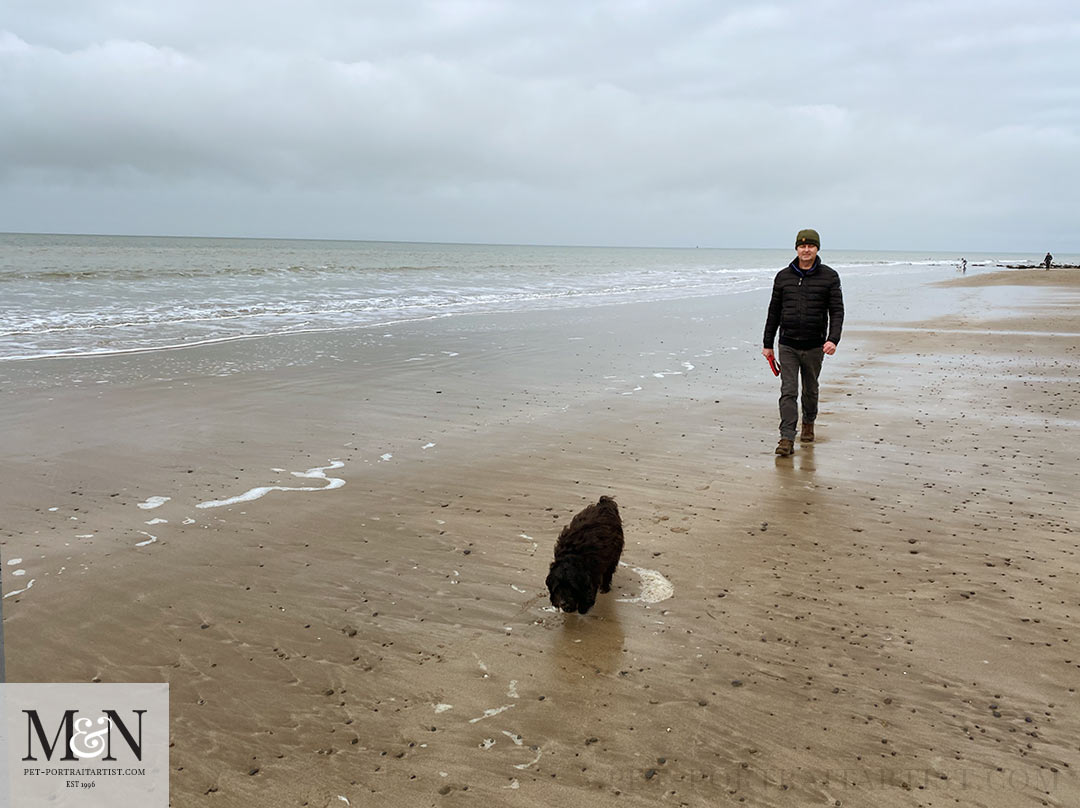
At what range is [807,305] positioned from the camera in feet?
23.9

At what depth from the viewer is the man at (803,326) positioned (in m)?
7.14

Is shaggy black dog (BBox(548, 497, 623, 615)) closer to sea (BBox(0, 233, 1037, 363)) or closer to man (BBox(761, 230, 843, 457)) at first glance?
man (BBox(761, 230, 843, 457))

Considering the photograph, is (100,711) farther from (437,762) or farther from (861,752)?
(861,752)

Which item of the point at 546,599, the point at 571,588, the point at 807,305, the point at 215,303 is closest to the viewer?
the point at 571,588

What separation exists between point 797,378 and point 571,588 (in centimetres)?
431

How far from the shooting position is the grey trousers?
722 cm

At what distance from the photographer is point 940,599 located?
420cm

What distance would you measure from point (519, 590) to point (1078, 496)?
14.9 ft

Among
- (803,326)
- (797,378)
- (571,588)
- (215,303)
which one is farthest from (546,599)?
(215,303)

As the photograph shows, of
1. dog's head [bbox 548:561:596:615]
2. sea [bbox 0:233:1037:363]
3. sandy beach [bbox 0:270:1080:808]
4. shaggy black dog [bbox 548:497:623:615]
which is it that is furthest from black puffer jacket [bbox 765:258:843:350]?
sea [bbox 0:233:1037:363]

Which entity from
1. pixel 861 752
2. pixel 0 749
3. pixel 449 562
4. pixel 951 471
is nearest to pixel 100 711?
pixel 0 749

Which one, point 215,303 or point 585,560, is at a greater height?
point 215,303

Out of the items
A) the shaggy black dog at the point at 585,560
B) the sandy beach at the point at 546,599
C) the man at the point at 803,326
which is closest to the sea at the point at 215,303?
the sandy beach at the point at 546,599

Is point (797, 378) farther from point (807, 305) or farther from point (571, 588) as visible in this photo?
point (571, 588)
